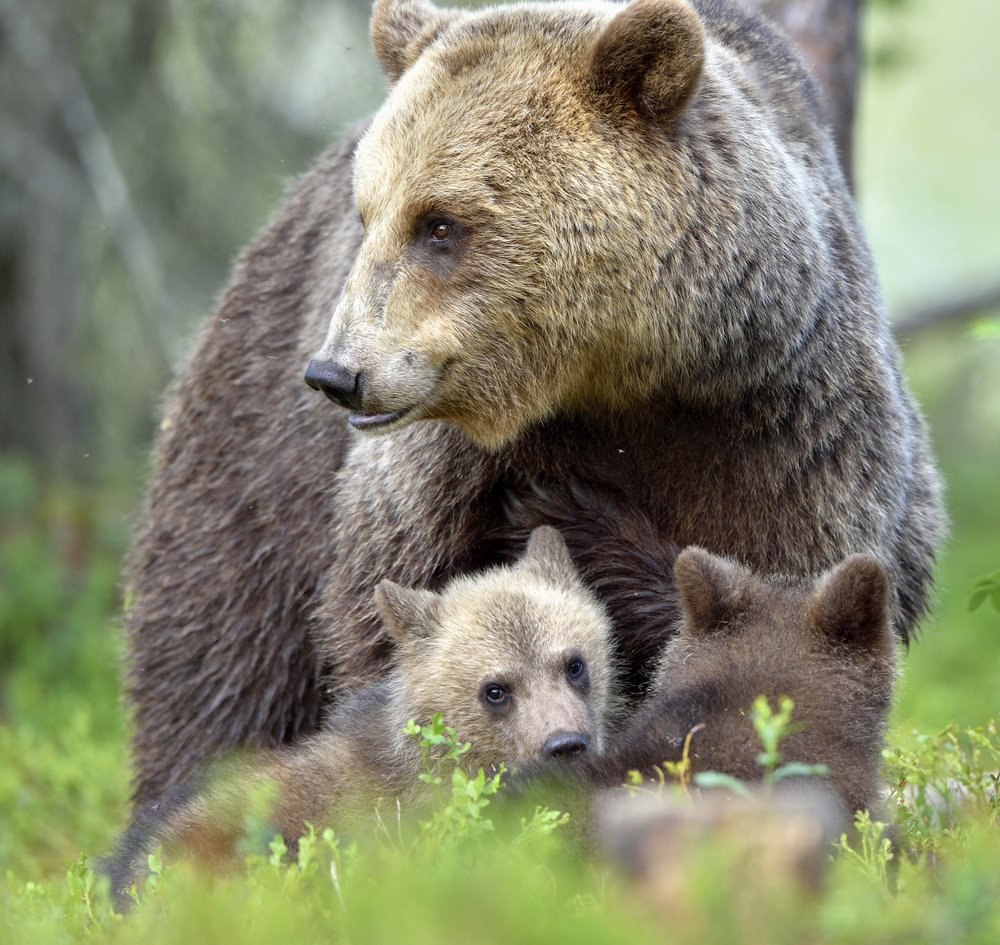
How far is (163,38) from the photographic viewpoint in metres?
12.8

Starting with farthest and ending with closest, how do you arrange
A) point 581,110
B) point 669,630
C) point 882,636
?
point 669,630 → point 581,110 → point 882,636

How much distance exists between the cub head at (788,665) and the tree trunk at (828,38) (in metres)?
4.48

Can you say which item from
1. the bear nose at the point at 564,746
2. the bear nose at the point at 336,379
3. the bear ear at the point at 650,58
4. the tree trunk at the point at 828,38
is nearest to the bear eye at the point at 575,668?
the bear nose at the point at 564,746

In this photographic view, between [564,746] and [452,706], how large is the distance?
1.54ft

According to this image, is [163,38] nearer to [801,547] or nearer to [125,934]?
[801,547]

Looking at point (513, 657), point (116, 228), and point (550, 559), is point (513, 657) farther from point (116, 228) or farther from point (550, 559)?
point (116, 228)

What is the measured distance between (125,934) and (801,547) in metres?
2.73

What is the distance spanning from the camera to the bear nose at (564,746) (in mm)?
4305

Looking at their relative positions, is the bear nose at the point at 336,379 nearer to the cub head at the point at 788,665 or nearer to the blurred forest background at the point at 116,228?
the cub head at the point at 788,665

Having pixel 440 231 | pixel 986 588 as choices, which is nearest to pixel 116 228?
pixel 440 231

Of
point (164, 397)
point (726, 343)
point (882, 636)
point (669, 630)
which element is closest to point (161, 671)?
point (164, 397)

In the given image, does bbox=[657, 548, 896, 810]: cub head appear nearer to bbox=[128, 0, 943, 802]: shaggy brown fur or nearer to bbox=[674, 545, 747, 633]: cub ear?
bbox=[674, 545, 747, 633]: cub ear

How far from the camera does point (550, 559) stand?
491cm

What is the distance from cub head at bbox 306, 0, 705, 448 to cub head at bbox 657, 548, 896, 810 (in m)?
0.86
